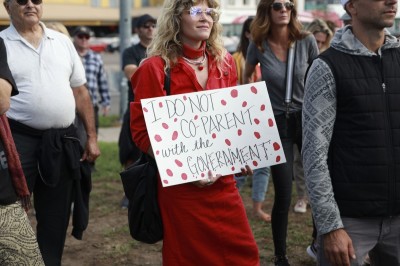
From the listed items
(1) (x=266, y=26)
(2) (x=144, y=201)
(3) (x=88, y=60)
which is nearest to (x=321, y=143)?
(2) (x=144, y=201)

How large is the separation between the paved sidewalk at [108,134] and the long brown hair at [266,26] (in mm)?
6966

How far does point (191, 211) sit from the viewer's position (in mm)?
3719

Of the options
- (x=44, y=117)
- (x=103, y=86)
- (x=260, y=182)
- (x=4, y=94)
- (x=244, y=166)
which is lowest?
(x=260, y=182)

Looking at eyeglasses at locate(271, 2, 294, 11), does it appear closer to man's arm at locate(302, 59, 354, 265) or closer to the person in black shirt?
the person in black shirt

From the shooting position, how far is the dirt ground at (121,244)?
18.3 ft

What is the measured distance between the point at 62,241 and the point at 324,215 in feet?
6.76

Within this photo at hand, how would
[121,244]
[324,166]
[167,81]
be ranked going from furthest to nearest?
[121,244], [167,81], [324,166]

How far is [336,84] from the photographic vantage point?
3191 mm

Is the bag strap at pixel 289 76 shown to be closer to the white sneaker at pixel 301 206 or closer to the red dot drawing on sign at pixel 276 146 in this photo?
the red dot drawing on sign at pixel 276 146

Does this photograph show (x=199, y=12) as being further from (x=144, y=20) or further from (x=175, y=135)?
(x=144, y=20)

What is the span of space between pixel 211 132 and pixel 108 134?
9.32m

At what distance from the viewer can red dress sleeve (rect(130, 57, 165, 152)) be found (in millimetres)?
3689

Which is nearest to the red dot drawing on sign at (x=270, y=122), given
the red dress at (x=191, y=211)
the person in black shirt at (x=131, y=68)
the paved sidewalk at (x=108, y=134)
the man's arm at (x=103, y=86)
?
the red dress at (x=191, y=211)

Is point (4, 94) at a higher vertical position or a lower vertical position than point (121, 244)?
higher
